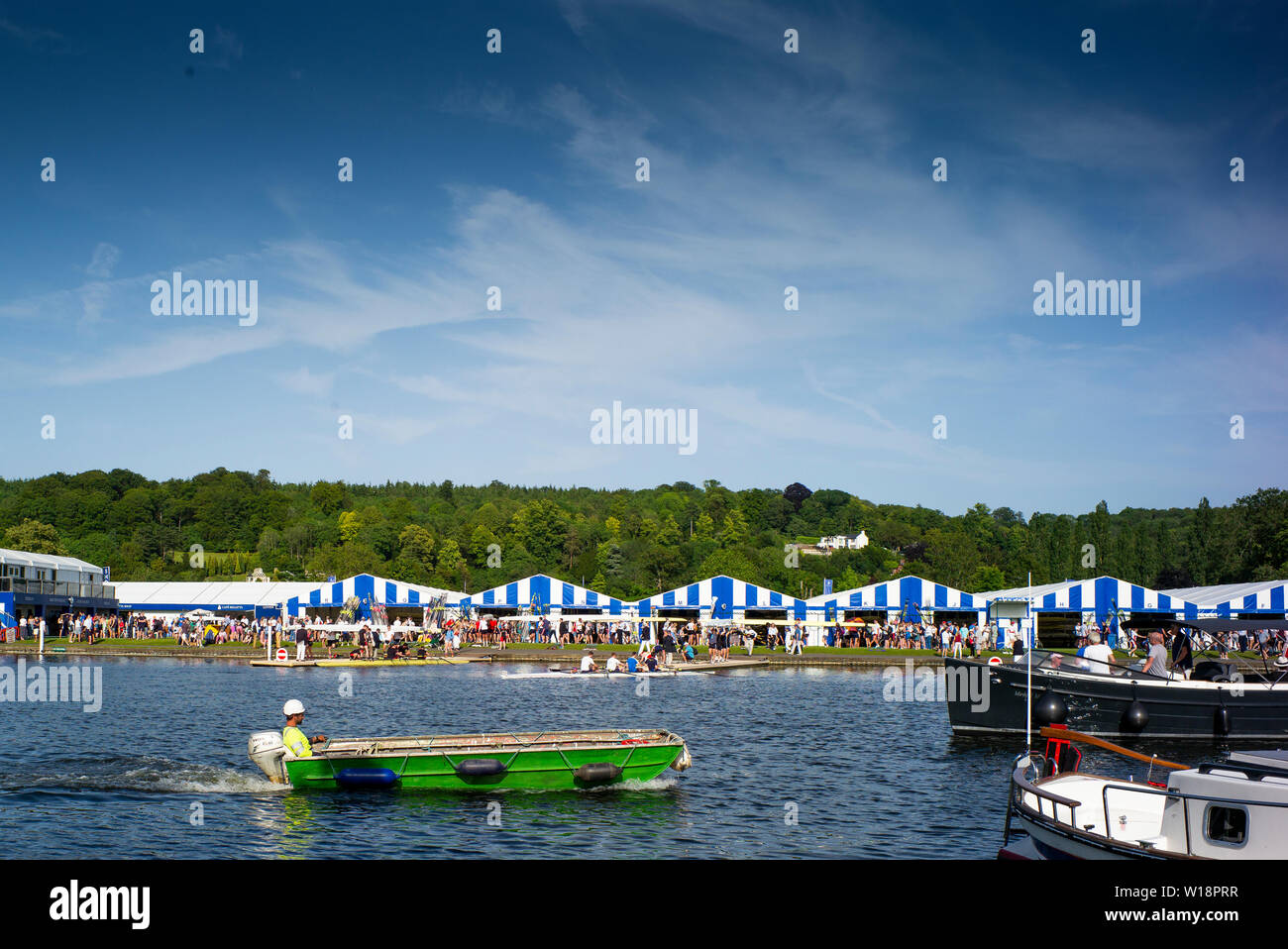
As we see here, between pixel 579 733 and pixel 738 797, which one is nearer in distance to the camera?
pixel 738 797

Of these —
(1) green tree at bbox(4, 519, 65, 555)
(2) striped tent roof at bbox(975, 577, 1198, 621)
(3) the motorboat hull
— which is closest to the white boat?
(3) the motorboat hull

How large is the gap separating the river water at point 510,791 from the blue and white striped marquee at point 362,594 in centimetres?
2659

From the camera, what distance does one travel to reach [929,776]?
974 inches

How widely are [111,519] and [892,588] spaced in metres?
133

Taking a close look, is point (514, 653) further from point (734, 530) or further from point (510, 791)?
point (734, 530)

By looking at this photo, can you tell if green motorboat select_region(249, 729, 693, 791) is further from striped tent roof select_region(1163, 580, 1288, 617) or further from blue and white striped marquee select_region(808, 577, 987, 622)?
striped tent roof select_region(1163, 580, 1288, 617)

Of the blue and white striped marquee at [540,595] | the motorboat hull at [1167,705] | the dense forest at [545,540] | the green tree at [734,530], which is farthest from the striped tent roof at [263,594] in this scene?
the green tree at [734,530]

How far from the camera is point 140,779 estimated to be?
2334cm

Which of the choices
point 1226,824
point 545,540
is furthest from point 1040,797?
point 545,540

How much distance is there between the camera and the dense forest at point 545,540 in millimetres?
122000

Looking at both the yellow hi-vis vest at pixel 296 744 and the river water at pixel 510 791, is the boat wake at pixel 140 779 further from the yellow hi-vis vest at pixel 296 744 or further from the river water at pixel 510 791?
the yellow hi-vis vest at pixel 296 744

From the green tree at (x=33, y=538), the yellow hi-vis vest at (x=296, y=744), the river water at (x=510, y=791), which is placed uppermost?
the green tree at (x=33, y=538)
